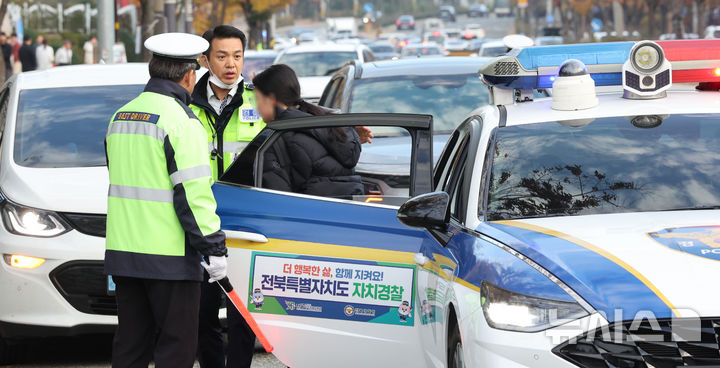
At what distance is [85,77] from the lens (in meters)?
8.89

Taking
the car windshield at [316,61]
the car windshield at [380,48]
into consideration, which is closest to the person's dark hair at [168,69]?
the car windshield at [316,61]

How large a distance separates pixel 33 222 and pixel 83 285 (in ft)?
1.50

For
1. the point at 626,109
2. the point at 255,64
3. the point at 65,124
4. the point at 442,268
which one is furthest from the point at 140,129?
the point at 255,64

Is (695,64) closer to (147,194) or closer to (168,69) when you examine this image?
(168,69)

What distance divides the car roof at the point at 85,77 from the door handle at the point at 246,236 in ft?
10.5

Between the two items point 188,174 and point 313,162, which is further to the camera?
point 313,162

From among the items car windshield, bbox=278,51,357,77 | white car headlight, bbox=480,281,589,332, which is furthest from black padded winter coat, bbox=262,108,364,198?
car windshield, bbox=278,51,357,77

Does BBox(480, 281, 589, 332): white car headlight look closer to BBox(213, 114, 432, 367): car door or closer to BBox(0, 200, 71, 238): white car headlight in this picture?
BBox(213, 114, 432, 367): car door

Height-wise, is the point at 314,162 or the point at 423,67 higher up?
the point at 314,162

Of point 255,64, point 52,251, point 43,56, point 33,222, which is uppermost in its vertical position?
point 33,222

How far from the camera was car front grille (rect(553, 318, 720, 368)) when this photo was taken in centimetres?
402

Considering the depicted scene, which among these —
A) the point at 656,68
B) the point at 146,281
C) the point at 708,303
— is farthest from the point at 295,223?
the point at 708,303

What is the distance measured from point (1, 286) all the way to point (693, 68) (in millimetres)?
3815

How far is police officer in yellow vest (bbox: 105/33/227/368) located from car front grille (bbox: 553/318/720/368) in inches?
72.0
